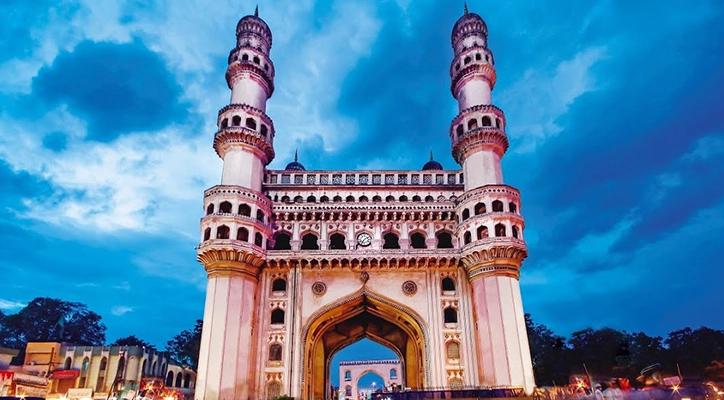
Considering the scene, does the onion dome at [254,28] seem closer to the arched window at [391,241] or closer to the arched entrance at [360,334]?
the arched window at [391,241]

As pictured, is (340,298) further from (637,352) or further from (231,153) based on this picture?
(637,352)

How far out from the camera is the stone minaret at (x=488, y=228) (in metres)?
31.1

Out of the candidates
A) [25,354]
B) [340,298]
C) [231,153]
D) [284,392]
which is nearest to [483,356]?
[340,298]

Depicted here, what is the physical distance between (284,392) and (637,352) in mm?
38389

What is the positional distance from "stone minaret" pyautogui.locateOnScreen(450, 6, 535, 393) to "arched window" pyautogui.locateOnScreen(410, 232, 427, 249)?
3116 mm

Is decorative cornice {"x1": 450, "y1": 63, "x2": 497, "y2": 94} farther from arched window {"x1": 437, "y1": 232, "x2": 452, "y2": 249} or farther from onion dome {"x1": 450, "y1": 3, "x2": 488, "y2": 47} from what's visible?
arched window {"x1": 437, "y1": 232, "x2": 452, "y2": 249}

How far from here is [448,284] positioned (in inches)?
1399

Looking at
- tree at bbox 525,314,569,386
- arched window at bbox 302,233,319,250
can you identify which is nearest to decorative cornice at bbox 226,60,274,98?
arched window at bbox 302,233,319,250

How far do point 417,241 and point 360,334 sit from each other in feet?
34.6

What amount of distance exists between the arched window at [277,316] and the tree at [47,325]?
3784 centimetres

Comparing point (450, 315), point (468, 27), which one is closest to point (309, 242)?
point (450, 315)

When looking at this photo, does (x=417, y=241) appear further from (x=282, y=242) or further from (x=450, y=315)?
(x=282, y=242)

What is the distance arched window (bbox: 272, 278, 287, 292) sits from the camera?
35.1 meters

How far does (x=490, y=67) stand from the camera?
41.7 meters
